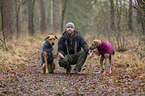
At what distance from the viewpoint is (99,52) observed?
6.71m

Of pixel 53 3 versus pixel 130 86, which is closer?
pixel 130 86

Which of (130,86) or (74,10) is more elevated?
(74,10)

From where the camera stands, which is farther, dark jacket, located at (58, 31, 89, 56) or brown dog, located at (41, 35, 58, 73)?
dark jacket, located at (58, 31, 89, 56)

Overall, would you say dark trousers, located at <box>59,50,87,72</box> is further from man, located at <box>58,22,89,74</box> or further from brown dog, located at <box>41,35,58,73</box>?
brown dog, located at <box>41,35,58,73</box>

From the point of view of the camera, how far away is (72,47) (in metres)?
6.72

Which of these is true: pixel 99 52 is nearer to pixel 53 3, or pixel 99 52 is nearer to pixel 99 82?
pixel 99 82

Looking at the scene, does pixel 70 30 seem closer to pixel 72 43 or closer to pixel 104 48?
pixel 72 43

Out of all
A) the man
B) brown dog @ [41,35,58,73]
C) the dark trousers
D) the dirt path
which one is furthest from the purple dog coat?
brown dog @ [41,35,58,73]

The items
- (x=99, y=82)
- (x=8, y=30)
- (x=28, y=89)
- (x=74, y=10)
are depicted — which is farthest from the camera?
(x=74, y=10)

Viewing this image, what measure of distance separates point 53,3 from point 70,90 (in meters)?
30.5

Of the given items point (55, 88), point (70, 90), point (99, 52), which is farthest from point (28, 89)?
point (99, 52)

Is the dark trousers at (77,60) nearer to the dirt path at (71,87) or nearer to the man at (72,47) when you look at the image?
the man at (72,47)

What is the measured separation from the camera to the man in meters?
6.59

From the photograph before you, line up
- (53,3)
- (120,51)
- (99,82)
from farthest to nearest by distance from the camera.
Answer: (53,3), (120,51), (99,82)
